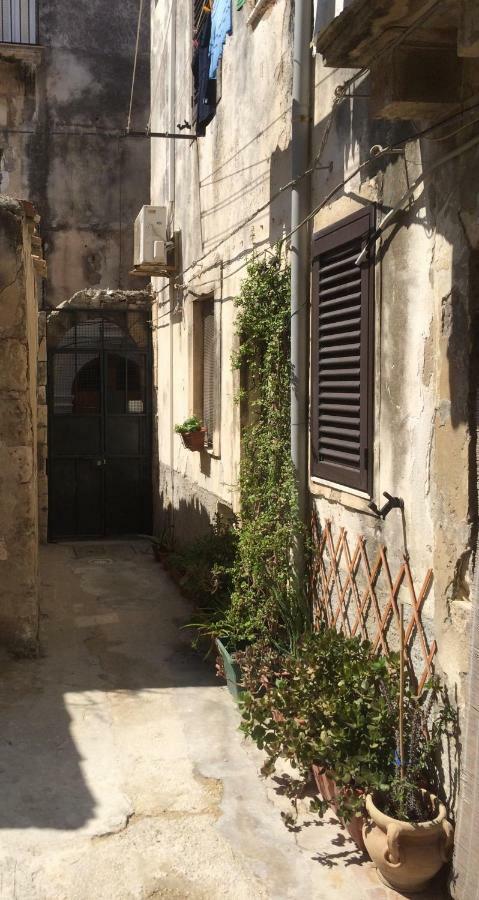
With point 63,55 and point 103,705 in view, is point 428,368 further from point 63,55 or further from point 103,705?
point 63,55

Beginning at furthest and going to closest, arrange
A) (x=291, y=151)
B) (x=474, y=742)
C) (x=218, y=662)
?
(x=218, y=662) < (x=291, y=151) < (x=474, y=742)

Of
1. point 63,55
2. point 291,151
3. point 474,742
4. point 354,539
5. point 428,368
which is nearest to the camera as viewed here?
point 474,742

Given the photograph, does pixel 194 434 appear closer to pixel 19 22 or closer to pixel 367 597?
pixel 367 597

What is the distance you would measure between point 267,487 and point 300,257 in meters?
1.74

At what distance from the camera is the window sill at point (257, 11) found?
6573 millimetres

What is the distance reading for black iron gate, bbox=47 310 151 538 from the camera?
12.5 metres

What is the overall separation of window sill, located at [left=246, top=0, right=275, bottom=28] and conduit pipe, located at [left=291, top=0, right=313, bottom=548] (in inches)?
39.1

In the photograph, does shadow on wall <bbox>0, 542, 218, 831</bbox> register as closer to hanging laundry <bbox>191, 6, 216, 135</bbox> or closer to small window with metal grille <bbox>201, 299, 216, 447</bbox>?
small window with metal grille <bbox>201, 299, 216, 447</bbox>

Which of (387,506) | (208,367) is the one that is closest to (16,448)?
(208,367)

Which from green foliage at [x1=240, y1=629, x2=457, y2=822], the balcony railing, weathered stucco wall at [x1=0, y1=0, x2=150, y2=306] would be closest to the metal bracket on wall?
green foliage at [x1=240, y1=629, x2=457, y2=822]

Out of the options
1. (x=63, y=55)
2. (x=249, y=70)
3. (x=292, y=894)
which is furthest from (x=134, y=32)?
(x=292, y=894)

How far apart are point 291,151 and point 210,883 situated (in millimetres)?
4733

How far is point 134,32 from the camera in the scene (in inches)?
617

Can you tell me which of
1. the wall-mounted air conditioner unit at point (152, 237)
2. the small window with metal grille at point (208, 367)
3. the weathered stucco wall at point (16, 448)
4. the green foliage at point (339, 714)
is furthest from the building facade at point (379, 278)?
the wall-mounted air conditioner unit at point (152, 237)
